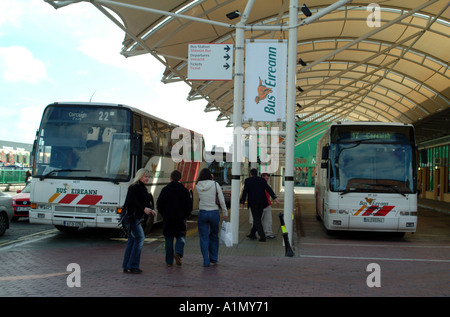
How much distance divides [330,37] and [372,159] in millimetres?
13422

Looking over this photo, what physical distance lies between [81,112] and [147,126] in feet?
6.37

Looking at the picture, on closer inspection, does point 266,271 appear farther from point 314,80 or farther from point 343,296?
point 314,80

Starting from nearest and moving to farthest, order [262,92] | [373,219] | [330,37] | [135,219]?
[135,219], [262,92], [373,219], [330,37]

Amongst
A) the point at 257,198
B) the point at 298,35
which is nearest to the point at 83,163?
the point at 257,198

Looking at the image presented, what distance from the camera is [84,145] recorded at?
12336 millimetres

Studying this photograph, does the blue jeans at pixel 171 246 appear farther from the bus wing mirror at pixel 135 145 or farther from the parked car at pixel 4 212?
the parked car at pixel 4 212

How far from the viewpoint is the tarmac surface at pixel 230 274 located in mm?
7230

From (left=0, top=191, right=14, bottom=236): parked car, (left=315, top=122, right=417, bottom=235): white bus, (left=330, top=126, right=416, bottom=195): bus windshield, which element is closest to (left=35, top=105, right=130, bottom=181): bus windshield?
(left=0, top=191, right=14, bottom=236): parked car

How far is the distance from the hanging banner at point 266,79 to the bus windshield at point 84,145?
10.4ft

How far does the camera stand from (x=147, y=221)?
13258 mm

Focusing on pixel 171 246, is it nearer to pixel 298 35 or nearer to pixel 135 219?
pixel 135 219

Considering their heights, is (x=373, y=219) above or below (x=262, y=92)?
below

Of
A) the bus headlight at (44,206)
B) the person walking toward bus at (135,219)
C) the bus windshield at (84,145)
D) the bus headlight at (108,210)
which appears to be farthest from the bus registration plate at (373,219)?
the bus headlight at (44,206)

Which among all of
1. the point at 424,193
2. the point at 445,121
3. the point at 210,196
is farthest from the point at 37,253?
A: the point at 424,193
